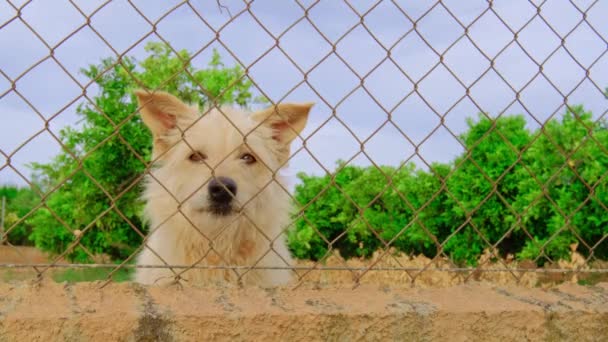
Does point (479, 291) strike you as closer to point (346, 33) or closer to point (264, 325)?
point (264, 325)

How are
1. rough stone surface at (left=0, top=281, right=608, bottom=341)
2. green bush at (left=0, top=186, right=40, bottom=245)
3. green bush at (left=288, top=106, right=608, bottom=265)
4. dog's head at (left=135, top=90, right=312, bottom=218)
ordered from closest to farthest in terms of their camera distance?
rough stone surface at (left=0, top=281, right=608, bottom=341)
dog's head at (left=135, top=90, right=312, bottom=218)
green bush at (left=288, top=106, right=608, bottom=265)
green bush at (left=0, top=186, right=40, bottom=245)

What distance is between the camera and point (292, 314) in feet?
8.36

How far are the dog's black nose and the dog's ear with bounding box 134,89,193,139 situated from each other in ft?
1.57

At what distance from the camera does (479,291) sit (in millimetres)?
3016

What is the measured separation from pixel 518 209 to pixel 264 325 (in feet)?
19.3

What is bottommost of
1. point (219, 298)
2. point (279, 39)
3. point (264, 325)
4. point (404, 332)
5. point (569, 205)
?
point (569, 205)

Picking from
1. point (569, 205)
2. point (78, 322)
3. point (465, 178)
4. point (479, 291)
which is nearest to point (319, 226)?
point (465, 178)

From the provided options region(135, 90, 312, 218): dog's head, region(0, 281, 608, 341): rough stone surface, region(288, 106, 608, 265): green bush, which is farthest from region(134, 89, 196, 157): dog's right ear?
region(288, 106, 608, 265): green bush

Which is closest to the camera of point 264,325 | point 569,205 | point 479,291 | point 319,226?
point 264,325

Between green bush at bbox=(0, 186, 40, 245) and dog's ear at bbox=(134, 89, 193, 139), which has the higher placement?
green bush at bbox=(0, 186, 40, 245)

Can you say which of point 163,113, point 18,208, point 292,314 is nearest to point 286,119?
point 163,113

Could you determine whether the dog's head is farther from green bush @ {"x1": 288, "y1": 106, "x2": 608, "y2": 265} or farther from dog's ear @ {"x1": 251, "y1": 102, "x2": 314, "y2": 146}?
green bush @ {"x1": 288, "y1": 106, "x2": 608, "y2": 265}

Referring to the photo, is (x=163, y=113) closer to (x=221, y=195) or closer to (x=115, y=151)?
(x=221, y=195)

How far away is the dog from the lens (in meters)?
3.82
